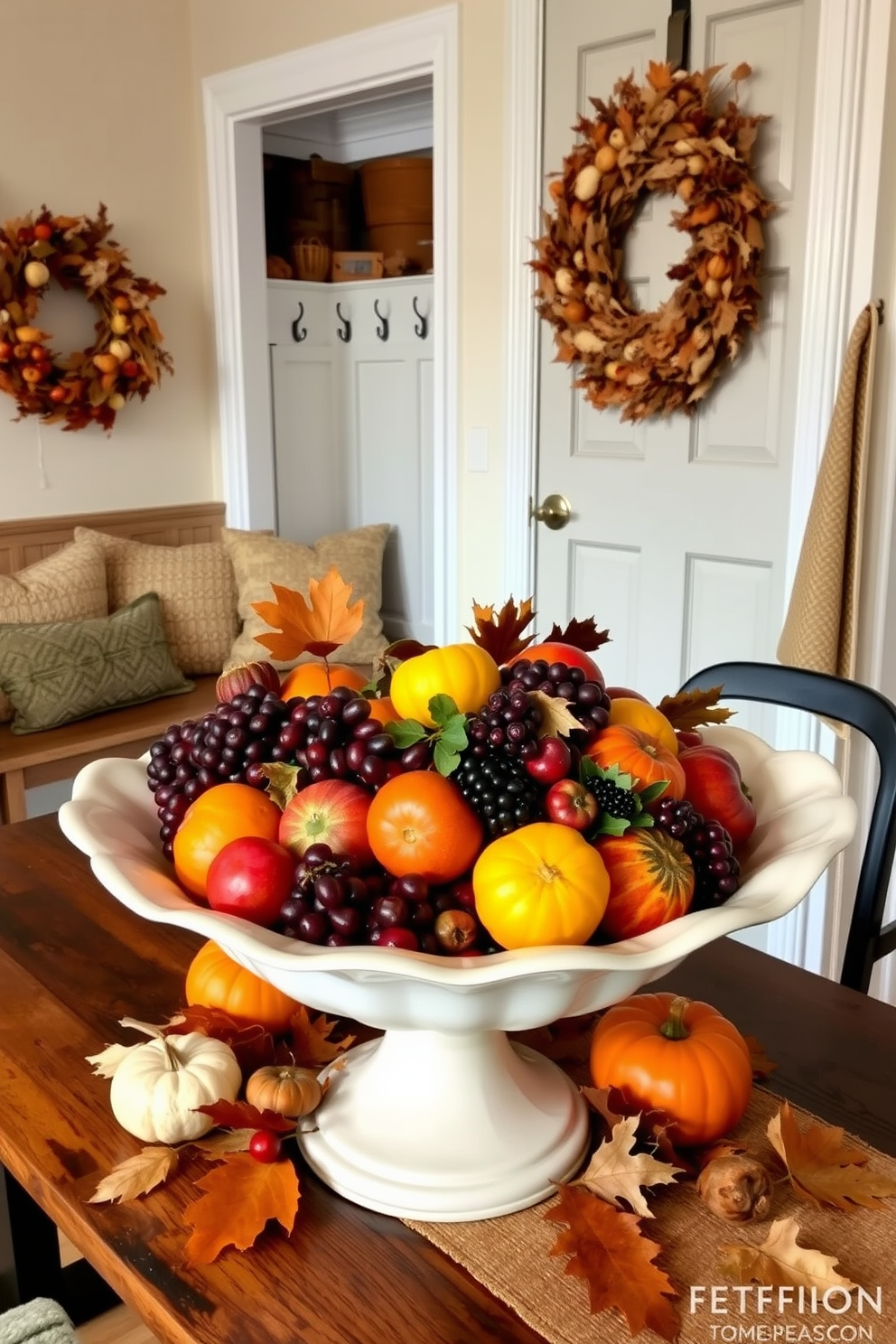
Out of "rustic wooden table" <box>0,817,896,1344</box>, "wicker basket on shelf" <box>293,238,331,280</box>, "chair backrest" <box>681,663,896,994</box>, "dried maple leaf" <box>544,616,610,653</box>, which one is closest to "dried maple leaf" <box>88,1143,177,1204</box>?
"rustic wooden table" <box>0,817,896,1344</box>

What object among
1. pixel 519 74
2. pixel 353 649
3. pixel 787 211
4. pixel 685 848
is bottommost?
pixel 353 649

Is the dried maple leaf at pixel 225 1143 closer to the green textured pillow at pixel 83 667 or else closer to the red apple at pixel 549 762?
the red apple at pixel 549 762

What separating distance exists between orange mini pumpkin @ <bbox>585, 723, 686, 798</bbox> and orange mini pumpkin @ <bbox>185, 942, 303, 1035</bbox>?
1.24ft

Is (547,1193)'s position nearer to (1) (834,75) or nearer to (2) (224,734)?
(2) (224,734)

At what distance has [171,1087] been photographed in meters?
0.87

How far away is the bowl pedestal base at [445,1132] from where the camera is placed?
818 millimetres

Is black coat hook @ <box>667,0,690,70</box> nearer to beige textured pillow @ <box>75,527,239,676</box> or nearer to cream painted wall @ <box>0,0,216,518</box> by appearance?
cream painted wall @ <box>0,0,216,518</box>

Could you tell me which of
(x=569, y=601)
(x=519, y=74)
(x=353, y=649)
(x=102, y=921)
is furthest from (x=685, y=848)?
(x=353, y=649)

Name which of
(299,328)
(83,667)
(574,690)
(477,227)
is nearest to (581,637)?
(574,690)

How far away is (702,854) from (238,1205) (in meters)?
0.40

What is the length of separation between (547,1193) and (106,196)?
332 centimetres

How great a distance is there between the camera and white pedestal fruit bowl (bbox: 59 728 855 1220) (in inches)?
27.4

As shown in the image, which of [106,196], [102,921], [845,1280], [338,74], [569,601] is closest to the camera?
[845,1280]

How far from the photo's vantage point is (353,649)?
347cm
